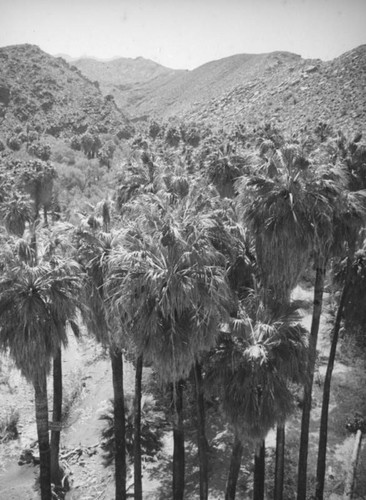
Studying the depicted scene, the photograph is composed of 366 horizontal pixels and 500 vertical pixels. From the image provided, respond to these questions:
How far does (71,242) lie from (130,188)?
14483 millimetres

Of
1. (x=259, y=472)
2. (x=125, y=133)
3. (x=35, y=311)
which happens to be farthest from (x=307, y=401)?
(x=125, y=133)

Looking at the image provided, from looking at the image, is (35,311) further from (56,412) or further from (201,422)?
(56,412)

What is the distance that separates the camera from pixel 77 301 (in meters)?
12.4

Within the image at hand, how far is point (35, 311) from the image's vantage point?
11.5 metres

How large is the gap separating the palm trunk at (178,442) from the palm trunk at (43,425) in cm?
398

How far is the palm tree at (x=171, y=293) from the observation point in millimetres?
10719

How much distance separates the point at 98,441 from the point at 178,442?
29.3 ft

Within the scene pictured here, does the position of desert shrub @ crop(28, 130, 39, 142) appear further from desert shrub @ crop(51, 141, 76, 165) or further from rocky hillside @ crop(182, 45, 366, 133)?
rocky hillside @ crop(182, 45, 366, 133)

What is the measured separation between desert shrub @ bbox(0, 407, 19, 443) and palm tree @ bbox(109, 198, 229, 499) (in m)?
15.3

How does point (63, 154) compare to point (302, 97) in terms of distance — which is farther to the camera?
point (302, 97)

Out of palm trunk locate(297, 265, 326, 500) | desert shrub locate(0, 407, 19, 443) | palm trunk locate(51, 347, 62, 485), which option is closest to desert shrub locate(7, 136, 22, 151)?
desert shrub locate(0, 407, 19, 443)

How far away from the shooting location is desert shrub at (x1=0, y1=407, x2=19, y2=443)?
22.5 metres

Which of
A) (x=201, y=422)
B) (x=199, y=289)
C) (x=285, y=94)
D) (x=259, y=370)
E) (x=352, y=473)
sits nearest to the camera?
(x=199, y=289)

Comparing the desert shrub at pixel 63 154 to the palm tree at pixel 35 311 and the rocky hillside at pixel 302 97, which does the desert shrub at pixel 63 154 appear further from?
the palm tree at pixel 35 311
